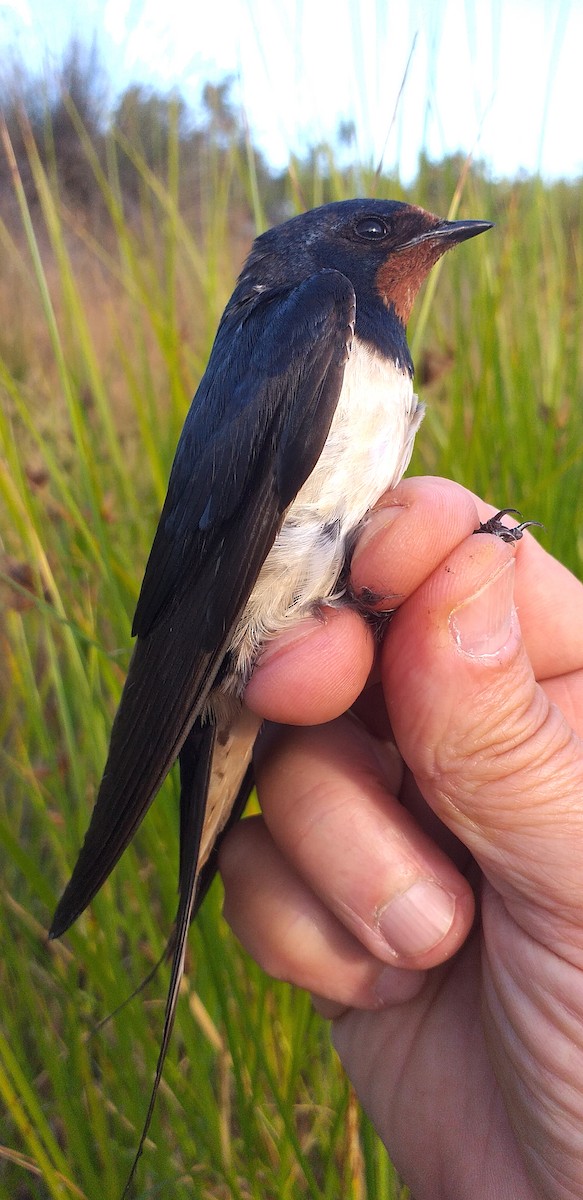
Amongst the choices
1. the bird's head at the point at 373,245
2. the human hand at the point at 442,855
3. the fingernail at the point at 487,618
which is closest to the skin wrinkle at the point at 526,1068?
the human hand at the point at 442,855

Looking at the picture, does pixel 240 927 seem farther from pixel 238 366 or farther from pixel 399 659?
pixel 238 366

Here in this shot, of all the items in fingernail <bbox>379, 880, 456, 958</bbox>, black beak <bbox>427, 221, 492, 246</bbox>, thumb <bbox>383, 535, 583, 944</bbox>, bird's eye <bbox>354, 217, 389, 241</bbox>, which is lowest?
fingernail <bbox>379, 880, 456, 958</bbox>

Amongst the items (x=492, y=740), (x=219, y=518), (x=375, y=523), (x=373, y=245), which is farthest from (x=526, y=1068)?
(x=373, y=245)

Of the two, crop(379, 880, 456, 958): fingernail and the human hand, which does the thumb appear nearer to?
the human hand

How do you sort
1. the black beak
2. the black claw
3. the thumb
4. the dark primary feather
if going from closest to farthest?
the thumb
the dark primary feather
the black claw
the black beak

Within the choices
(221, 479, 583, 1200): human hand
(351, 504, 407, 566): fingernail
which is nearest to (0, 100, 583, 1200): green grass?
(221, 479, 583, 1200): human hand
